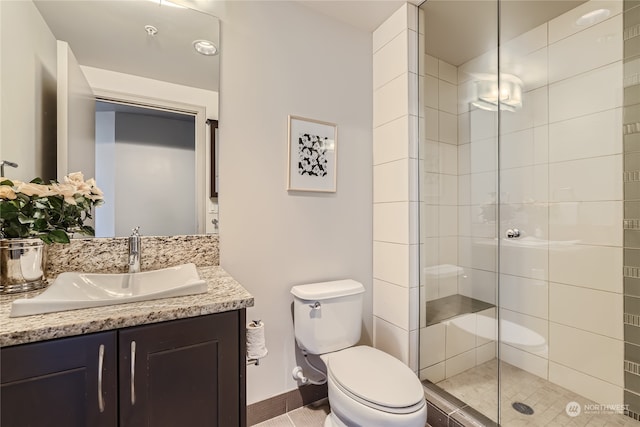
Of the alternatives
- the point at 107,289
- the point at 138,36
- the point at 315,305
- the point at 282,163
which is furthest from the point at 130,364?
the point at 138,36

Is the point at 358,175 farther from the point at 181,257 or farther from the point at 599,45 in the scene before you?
the point at 599,45

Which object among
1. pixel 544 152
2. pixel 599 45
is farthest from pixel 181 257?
pixel 599 45

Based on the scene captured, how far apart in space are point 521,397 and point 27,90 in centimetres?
293

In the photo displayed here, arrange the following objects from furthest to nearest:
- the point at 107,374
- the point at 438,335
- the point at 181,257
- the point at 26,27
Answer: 1. the point at 438,335
2. the point at 181,257
3. the point at 26,27
4. the point at 107,374

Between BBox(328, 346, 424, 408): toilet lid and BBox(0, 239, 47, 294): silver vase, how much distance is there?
1231 millimetres

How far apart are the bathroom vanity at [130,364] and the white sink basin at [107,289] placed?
2 centimetres

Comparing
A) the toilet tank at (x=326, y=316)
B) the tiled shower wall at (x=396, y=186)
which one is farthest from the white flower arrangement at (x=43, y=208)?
the tiled shower wall at (x=396, y=186)

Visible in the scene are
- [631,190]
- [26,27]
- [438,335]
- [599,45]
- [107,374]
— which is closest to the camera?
[107,374]

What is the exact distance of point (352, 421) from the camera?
1.16 m

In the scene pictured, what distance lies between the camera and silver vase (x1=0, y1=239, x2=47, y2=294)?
3.28ft

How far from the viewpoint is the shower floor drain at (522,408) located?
→ 1.62m

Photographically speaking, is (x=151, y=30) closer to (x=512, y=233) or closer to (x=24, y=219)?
(x=24, y=219)

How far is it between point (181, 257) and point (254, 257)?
0.36 metres

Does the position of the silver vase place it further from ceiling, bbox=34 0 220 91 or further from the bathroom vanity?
ceiling, bbox=34 0 220 91
